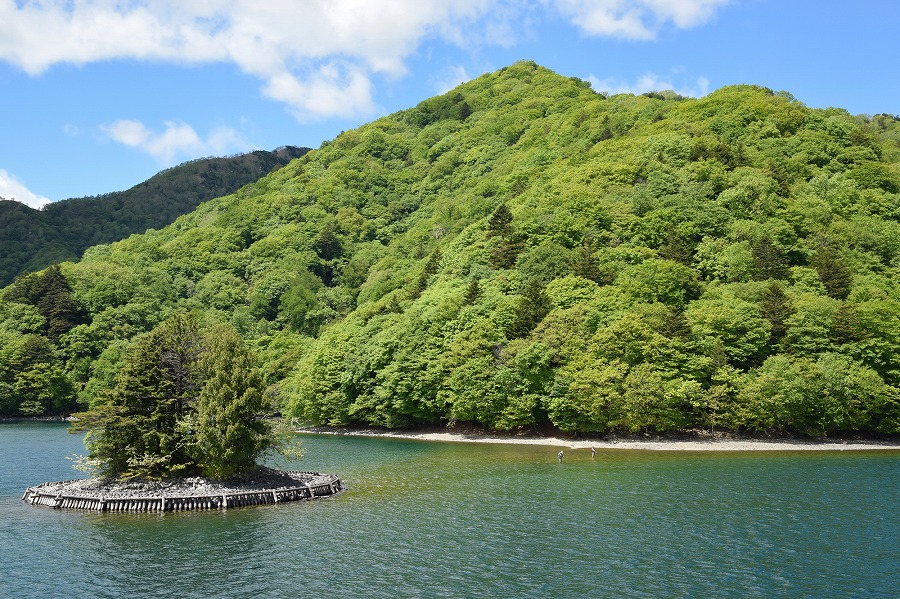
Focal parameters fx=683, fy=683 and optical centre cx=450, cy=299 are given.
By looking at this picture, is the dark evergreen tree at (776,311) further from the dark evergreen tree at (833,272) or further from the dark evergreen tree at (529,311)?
the dark evergreen tree at (529,311)

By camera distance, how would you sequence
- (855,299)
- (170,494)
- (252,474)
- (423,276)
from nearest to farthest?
(170,494)
(252,474)
(855,299)
(423,276)

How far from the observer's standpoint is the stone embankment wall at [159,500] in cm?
4988

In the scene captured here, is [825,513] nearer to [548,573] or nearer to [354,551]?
[548,573]

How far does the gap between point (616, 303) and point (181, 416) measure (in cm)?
6543

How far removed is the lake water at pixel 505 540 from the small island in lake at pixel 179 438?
2247 millimetres

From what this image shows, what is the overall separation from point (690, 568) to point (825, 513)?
17149mm

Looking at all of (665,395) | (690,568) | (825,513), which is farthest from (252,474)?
(665,395)

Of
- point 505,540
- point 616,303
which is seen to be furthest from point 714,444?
point 505,540

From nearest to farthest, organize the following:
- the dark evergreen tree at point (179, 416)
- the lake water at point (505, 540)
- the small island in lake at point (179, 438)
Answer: the lake water at point (505, 540)
the small island in lake at point (179, 438)
the dark evergreen tree at point (179, 416)

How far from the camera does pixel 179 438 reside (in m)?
53.8

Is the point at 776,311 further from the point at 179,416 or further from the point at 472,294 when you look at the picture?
the point at 179,416

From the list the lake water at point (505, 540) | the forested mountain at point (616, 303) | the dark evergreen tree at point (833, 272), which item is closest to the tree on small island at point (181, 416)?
the lake water at point (505, 540)

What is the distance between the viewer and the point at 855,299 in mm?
97125

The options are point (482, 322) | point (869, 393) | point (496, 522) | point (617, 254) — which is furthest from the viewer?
point (617, 254)
